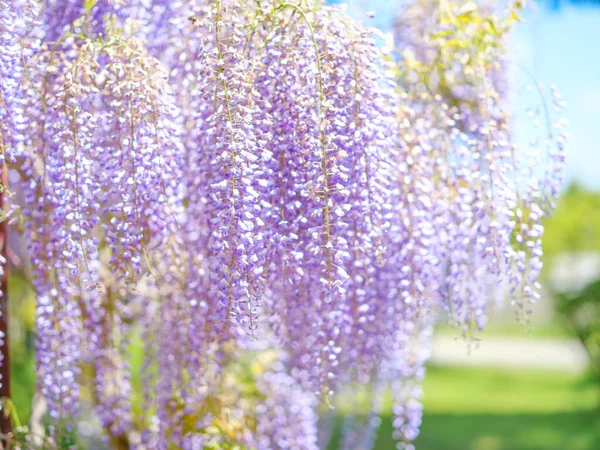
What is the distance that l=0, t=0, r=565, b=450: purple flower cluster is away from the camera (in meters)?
2.19

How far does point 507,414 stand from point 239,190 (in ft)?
29.2

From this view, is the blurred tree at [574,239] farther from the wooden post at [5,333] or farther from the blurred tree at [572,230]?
the wooden post at [5,333]

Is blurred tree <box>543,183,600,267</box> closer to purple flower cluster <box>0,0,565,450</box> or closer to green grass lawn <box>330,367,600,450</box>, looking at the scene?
green grass lawn <box>330,367,600,450</box>

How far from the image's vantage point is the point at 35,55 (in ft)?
7.86

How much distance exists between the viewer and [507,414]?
10.0 metres

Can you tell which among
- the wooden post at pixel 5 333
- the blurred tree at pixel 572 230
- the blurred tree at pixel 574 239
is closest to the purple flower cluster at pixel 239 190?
the wooden post at pixel 5 333

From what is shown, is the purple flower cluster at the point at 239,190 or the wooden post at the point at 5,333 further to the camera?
the wooden post at the point at 5,333

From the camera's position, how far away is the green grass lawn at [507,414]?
8.38m

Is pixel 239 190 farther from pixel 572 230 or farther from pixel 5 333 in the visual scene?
pixel 572 230

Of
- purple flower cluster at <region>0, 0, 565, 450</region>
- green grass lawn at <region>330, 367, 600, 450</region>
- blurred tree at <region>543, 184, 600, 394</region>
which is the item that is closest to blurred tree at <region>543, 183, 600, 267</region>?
blurred tree at <region>543, 184, 600, 394</region>

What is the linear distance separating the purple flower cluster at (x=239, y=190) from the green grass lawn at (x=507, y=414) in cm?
547

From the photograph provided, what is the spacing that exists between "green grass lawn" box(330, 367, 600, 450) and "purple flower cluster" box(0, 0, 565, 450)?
547 cm

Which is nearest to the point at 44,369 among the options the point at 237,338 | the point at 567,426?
the point at 237,338

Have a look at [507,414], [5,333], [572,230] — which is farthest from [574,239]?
[5,333]
